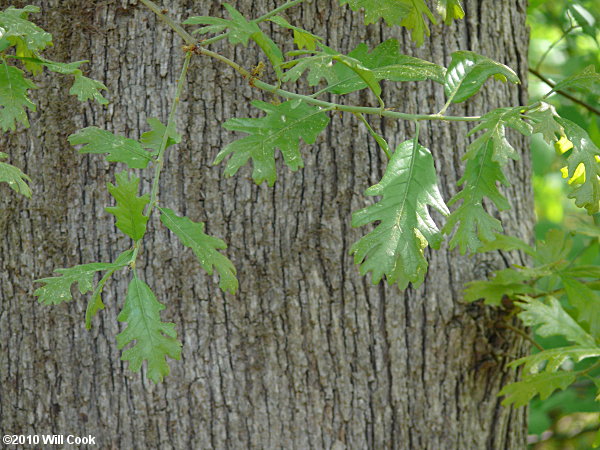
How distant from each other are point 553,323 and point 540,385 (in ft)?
0.45

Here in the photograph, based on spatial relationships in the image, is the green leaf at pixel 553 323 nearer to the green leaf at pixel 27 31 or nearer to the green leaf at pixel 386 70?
the green leaf at pixel 386 70

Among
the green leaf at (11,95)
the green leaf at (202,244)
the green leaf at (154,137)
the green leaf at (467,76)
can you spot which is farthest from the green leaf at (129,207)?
the green leaf at (467,76)

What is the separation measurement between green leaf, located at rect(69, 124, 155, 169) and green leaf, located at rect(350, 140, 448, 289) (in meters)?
0.36

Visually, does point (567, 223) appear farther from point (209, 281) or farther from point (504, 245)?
point (209, 281)

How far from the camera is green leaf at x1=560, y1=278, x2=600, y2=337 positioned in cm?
136

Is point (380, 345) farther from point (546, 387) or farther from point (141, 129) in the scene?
point (141, 129)

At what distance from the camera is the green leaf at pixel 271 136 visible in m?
0.92

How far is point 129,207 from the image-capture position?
89 cm

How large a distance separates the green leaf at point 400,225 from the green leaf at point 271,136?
146 millimetres

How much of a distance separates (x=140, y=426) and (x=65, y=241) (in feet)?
1.43

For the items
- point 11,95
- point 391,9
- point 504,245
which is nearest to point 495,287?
point 504,245

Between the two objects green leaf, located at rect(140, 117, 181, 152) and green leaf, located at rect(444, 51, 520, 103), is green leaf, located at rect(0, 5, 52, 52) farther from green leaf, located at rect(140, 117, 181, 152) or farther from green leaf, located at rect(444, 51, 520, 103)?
green leaf, located at rect(444, 51, 520, 103)

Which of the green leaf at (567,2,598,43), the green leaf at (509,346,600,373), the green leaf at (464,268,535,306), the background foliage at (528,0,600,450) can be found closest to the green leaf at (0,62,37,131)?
the green leaf at (464,268,535,306)

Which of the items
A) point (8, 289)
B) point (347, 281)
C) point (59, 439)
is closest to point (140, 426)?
point (59, 439)
